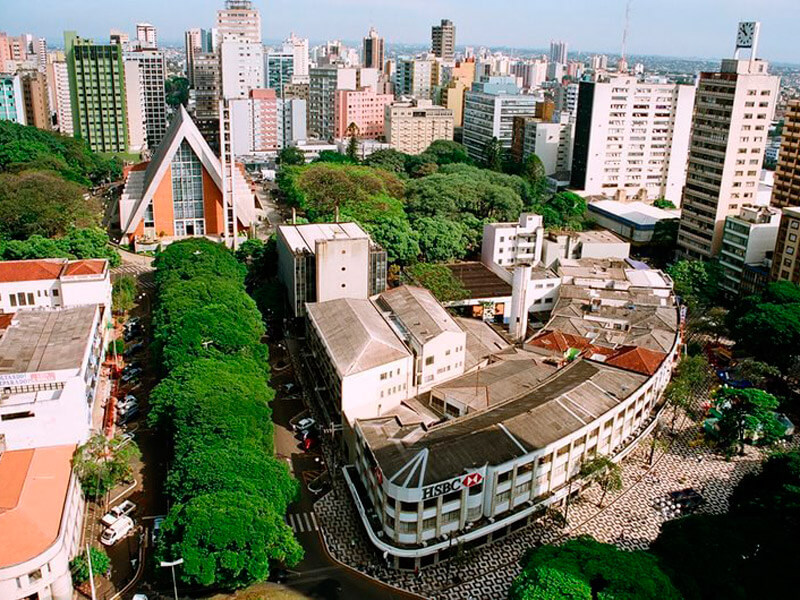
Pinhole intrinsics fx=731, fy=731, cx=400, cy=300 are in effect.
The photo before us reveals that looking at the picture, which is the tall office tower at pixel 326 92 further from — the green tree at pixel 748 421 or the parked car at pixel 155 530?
the parked car at pixel 155 530

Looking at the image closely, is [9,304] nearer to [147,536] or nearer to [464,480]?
[147,536]

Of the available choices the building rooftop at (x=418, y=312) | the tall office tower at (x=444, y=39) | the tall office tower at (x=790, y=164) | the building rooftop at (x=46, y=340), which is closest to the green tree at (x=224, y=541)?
the building rooftop at (x=46, y=340)

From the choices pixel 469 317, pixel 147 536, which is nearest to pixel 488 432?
pixel 147 536

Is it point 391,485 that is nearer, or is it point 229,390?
point 391,485

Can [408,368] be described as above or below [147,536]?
above

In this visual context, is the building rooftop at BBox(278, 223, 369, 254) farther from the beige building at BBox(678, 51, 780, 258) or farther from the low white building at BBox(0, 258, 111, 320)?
the beige building at BBox(678, 51, 780, 258)

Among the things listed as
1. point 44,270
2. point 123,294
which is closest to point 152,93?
point 123,294

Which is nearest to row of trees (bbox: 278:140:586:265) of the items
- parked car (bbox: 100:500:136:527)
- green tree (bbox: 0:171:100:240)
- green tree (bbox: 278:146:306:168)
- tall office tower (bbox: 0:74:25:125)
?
green tree (bbox: 278:146:306:168)
